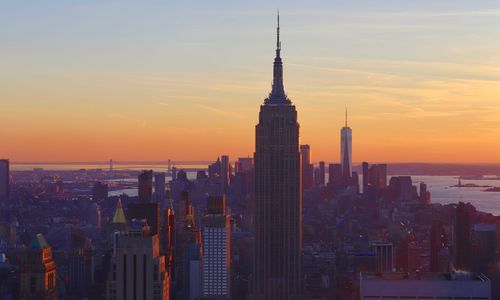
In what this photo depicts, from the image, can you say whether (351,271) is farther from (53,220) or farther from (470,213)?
(53,220)

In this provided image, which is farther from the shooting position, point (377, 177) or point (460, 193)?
point (377, 177)

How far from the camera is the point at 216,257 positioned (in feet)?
134

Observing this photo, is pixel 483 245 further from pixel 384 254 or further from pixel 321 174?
pixel 321 174

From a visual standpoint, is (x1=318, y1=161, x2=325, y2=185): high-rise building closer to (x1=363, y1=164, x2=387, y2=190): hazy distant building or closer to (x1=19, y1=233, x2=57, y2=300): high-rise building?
(x1=363, y1=164, x2=387, y2=190): hazy distant building

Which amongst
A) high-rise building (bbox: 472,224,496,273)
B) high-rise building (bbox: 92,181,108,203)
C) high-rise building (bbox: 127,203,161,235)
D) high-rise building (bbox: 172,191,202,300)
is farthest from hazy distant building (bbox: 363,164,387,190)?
high-rise building (bbox: 127,203,161,235)

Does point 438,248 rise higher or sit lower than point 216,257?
higher

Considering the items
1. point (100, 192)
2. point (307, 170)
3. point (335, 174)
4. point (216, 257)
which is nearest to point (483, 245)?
point (216, 257)

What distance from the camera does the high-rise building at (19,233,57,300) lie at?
82.8 ft

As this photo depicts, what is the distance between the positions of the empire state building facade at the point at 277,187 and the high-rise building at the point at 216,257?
1.48 metres

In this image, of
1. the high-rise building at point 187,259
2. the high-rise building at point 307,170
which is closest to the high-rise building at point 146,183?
the high-rise building at point 307,170

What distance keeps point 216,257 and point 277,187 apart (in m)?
4.27

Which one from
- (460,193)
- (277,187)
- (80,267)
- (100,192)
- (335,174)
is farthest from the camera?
(335,174)

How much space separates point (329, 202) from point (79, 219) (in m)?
17.7

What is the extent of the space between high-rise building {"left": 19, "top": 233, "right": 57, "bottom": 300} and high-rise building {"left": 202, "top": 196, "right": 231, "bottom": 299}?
39.6ft
